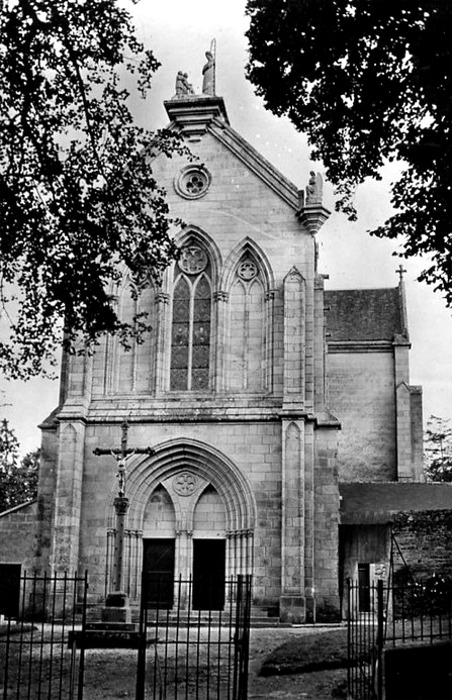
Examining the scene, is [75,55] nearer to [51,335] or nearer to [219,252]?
[51,335]

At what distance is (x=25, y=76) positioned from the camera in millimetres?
12117

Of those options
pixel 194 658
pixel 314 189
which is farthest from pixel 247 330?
pixel 194 658

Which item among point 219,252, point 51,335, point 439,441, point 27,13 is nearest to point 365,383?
point 219,252

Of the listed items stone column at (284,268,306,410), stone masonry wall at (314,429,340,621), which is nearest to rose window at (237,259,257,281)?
stone column at (284,268,306,410)

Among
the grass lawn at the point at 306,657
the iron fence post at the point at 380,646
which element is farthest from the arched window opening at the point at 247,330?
the iron fence post at the point at 380,646

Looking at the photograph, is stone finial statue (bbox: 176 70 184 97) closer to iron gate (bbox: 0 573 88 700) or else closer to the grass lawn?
iron gate (bbox: 0 573 88 700)

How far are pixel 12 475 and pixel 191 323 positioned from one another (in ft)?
89.0

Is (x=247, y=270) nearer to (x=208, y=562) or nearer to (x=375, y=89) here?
(x=208, y=562)

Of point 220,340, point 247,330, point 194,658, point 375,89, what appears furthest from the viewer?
point 247,330

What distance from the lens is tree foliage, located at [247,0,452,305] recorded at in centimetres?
1130

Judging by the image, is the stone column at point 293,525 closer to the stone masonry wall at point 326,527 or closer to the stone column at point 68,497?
the stone masonry wall at point 326,527

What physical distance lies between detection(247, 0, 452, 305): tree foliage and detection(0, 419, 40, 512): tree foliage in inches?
1351

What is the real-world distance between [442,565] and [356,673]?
689cm

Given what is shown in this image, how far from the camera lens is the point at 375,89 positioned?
41.1 feet
